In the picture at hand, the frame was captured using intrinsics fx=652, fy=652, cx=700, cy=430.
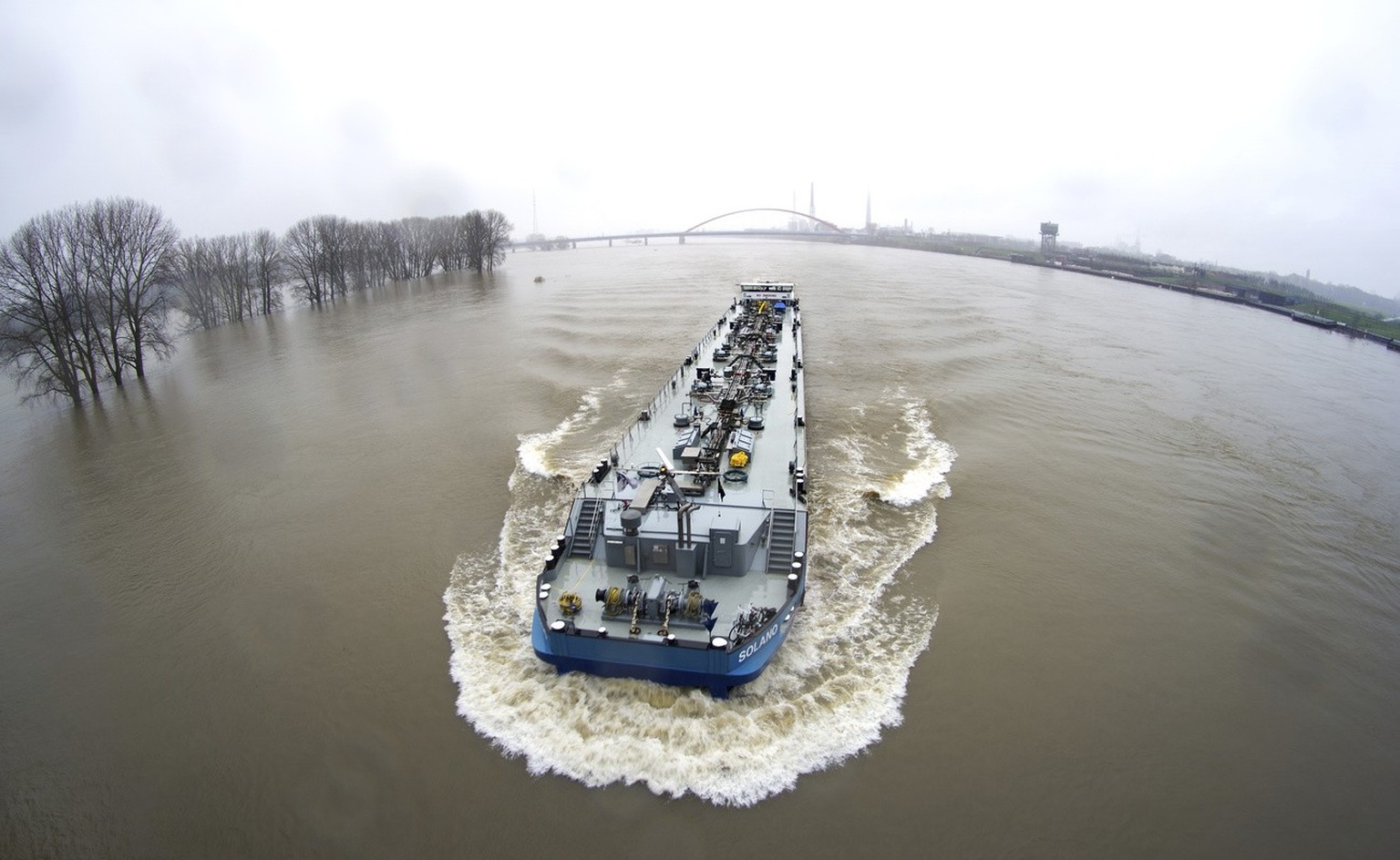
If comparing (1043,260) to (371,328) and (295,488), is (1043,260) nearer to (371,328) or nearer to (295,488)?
(371,328)

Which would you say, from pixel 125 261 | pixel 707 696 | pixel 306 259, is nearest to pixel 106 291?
pixel 125 261

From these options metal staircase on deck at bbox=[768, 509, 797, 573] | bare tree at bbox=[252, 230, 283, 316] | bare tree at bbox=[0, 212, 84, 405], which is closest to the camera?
metal staircase on deck at bbox=[768, 509, 797, 573]

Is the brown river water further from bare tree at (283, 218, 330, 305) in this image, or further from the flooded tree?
bare tree at (283, 218, 330, 305)

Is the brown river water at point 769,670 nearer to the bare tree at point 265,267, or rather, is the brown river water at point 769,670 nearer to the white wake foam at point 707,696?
the white wake foam at point 707,696

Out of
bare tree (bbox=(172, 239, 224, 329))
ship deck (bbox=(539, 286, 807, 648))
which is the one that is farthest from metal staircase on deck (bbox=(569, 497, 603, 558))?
bare tree (bbox=(172, 239, 224, 329))

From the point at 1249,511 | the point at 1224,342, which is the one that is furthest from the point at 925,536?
the point at 1224,342

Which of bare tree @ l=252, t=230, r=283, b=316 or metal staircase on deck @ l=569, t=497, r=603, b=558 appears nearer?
metal staircase on deck @ l=569, t=497, r=603, b=558
